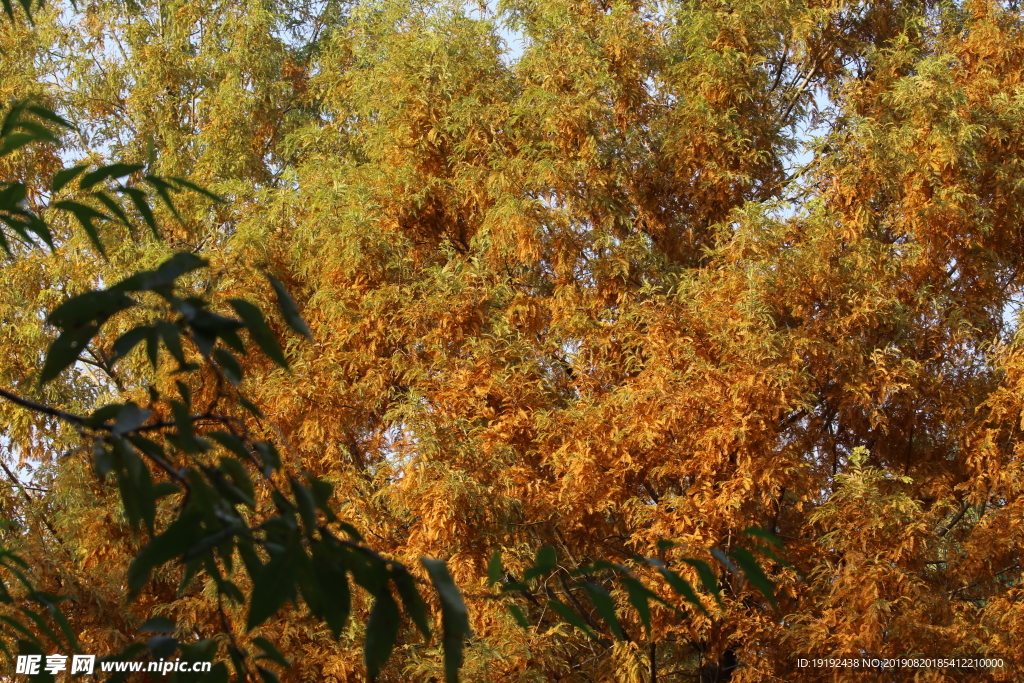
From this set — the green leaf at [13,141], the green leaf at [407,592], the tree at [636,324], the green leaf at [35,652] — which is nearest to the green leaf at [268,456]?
the green leaf at [407,592]

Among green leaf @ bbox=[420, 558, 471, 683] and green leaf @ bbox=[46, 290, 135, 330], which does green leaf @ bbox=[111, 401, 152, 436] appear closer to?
green leaf @ bbox=[46, 290, 135, 330]

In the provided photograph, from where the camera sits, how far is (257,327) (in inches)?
37.1

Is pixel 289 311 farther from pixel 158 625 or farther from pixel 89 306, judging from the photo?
pixel 158 625

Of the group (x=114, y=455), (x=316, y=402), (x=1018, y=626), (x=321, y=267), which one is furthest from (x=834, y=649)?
(x=114, y=455)

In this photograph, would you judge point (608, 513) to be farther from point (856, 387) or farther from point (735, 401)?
point (856, 387)

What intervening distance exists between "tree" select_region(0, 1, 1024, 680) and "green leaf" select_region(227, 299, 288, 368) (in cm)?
303

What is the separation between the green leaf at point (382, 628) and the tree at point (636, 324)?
2.94 metres

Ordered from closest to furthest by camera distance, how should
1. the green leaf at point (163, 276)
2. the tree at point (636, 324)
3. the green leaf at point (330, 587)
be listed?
the green leaf at point (163, 276) < the green leaf at point (330, 587) < the tree at point (636, 324)

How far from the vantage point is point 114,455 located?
97 centimetres

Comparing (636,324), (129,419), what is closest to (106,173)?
(129,419)

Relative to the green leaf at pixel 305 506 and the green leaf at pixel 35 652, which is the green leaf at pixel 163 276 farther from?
the green leaf at pixel 35 652

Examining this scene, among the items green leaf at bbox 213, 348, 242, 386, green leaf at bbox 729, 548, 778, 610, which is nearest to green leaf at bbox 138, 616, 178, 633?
green leaf at bbox 213, 348, 242, 386

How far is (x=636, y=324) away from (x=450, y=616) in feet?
15.3

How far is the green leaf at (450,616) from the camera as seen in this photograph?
3.01 ft
